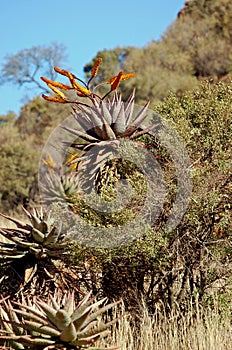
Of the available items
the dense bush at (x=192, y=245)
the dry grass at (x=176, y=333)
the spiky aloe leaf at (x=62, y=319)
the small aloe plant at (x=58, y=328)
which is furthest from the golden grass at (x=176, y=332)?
the spiky aloe leaf at (x=62, y=319)

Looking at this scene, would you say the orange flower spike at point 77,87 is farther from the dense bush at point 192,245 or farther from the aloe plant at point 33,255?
the aloe plant at point 33,255

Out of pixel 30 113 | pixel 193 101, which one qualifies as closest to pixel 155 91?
pixel 30 113

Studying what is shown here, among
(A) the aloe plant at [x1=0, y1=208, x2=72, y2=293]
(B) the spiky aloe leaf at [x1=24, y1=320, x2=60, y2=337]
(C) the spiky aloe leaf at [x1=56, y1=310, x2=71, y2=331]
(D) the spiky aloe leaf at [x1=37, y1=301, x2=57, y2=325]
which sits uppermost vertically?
(A) the aloe plant at [x1=0, y1=208, x2=72, y2=293]

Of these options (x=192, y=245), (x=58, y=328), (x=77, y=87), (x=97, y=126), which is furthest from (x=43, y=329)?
(x=77, y=87)

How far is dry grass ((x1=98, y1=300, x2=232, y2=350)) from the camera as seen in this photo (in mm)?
4613

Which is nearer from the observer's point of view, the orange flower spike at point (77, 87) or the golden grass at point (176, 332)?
the golden grass at point (176, 332)

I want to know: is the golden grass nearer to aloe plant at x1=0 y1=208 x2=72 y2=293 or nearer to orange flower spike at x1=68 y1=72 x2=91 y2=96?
aloe plant at x1=0 y1=208 x2=72 y2=293

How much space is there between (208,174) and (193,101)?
0.88 m

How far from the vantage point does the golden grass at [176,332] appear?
4.62 m

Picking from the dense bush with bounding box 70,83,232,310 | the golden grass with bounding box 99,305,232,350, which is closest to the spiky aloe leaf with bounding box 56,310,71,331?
the golden grass with bounding box 99,305,232,350

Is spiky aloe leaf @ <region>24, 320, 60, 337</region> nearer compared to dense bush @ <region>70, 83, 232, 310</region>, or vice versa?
spiky aloe leaf @ <region>24, 320, 60, 337</region>

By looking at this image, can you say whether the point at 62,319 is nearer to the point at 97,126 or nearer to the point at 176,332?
the point at 176,332

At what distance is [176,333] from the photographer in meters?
4.75

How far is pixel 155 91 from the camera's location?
30.1 meters
